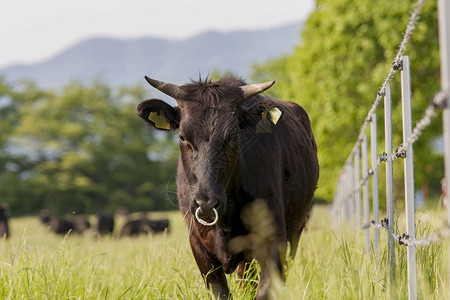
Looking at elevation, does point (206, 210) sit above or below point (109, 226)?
above

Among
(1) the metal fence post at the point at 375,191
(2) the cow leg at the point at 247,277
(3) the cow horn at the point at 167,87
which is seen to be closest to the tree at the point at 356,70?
(1) the metal fence post at the point at 375,191

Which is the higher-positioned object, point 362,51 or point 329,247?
point 362,51

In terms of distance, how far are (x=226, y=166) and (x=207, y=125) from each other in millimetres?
333

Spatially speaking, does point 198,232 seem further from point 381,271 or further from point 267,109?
point 381,271

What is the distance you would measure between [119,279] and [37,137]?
5225cm

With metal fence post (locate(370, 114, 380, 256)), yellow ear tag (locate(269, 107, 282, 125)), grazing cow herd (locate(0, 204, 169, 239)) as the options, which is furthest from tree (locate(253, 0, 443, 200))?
yellow ear tag (locate(269, 107, 282, 125))

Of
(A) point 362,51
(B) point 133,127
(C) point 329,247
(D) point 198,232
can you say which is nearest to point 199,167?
(D) point 198,232

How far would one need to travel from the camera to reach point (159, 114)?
4660 millimetres

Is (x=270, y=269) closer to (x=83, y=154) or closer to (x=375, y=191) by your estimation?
(x=375, y=191)

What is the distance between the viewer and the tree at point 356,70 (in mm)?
18672

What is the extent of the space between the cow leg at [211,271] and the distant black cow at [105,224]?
74.5 feet

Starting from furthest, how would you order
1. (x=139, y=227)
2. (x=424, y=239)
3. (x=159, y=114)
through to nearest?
(x=139, y=227)
(x=159, y=114)
(x=424, y=239)

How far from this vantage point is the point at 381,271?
12.9 ft

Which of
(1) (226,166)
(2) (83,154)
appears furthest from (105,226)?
(2) (83,154)
